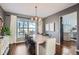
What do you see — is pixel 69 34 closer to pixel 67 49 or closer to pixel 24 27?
pixel 67 49

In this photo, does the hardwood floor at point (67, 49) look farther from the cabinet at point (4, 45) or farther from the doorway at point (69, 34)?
the cabinet at point (4, 45)

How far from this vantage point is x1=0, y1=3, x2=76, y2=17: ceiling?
225cm

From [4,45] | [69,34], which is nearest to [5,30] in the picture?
[4,45]

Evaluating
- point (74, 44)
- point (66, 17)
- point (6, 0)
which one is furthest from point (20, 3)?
point (74, 44)

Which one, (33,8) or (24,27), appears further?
(24,27)

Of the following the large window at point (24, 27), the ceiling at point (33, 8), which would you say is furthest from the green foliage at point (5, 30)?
the ceiling at point (33, 8)

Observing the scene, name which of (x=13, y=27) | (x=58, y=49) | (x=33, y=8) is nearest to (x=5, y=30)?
(x=13, y=27)

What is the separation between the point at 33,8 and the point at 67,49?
1003mm

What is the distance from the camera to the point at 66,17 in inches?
93.3

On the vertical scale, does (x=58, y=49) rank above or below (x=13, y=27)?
below

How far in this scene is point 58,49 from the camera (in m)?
2.30

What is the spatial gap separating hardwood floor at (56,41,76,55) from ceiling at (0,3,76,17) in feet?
2.18

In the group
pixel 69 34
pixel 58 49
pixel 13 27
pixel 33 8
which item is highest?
pixel 33 8

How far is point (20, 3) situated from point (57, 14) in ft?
2.43
